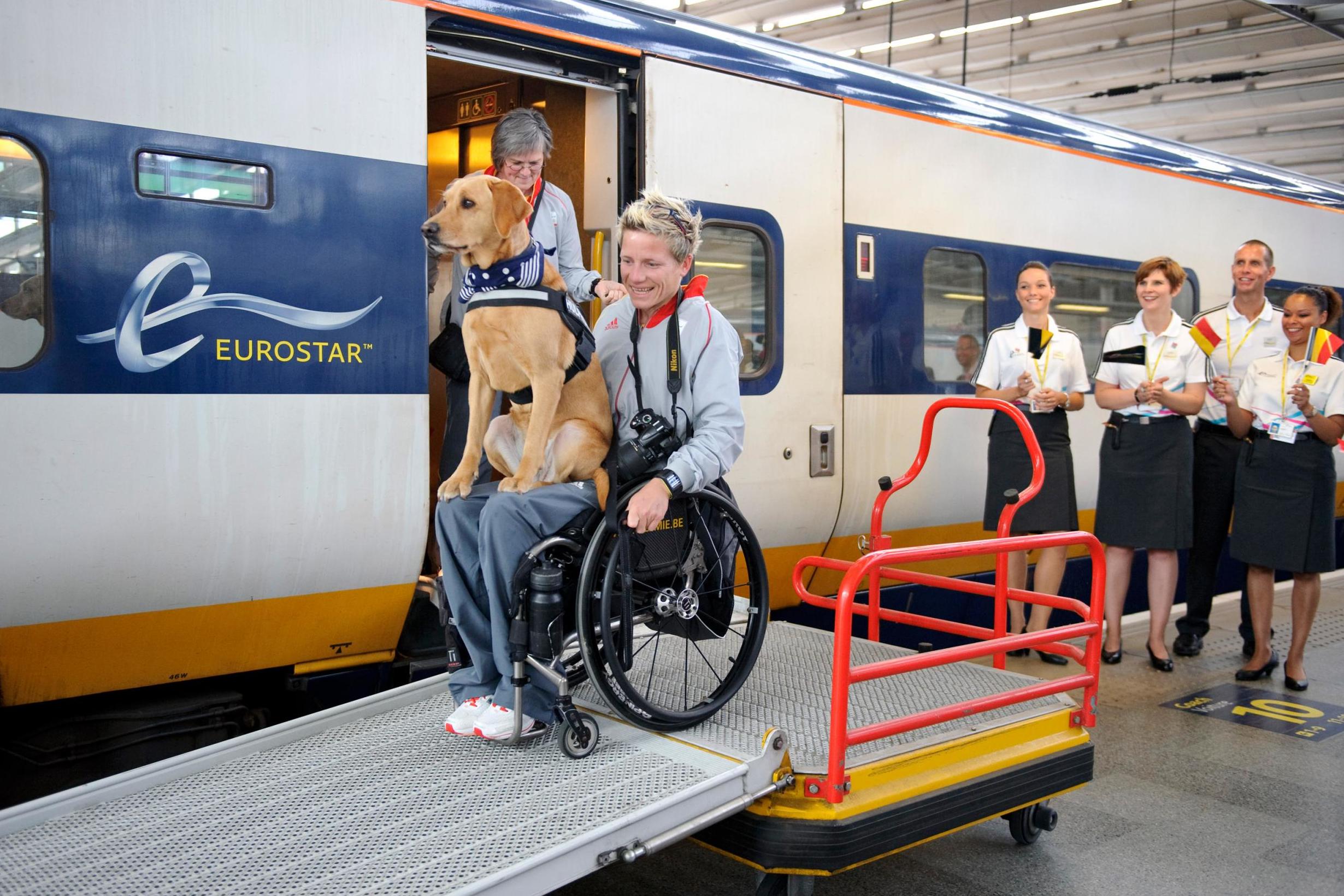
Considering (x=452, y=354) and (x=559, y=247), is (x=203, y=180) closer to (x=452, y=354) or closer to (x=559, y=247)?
(x=452, y=354)

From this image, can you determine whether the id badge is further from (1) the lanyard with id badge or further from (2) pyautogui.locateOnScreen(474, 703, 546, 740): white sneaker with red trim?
(2) pyautogui.locateOnScreen(474, 703, 546, 740): white sneaker with red trim

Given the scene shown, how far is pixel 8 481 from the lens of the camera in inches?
132

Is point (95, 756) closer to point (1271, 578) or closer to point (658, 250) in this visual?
point (658, 250)

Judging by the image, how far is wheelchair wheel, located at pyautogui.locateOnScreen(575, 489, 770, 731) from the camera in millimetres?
3154

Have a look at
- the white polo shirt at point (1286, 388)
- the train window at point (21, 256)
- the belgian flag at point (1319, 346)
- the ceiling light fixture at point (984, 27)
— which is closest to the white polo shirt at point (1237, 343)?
the white polo shirt at point (1286, 388)

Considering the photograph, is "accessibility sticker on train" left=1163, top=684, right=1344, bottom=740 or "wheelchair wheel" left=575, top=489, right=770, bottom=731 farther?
"accessibility sticker on train" left=1163, top=684, right=1344, bottom=740

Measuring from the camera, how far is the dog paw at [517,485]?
3.28m

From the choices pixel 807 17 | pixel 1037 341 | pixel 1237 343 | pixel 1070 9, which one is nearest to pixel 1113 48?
pixel 1070 9

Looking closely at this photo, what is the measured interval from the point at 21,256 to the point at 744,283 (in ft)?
9.95

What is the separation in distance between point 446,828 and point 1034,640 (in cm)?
210

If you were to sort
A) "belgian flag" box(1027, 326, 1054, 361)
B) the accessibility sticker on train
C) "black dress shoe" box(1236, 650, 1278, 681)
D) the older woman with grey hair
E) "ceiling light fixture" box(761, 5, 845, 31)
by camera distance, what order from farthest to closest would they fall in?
1. "ceiling light fixture" box(761, 5, 845, 31)
2. "black dress shoe" box(1236, 650, 1278, 681)
3. "belgian flag" box(1027, 326, 1054, 361)
4. the accessibility sticker on train
5. the older woman with grey hair

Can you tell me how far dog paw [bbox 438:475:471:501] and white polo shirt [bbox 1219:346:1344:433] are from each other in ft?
15.5

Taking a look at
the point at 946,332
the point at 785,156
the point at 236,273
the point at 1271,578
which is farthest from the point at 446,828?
the point at 1271,578

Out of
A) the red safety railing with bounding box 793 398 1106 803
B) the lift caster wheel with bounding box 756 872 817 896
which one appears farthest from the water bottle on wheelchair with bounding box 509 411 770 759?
the lift caster wheel with bounding box 756 872 817 896
